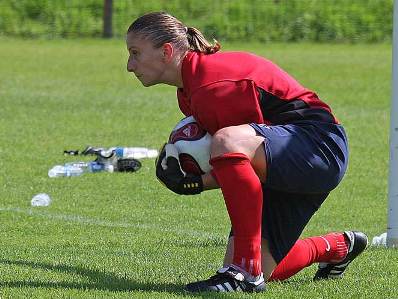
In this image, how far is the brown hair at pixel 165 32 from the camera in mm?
5832

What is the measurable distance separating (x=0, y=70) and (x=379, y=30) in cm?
1223

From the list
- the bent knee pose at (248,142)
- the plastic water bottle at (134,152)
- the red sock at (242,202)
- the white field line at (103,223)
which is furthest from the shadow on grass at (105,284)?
the plastic water bottle at (134,152)

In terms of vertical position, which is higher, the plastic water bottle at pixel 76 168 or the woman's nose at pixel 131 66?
the woman's nose at pixel 131 66

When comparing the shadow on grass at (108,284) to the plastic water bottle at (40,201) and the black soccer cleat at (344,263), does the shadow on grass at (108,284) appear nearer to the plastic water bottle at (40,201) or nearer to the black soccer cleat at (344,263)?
the black soccer cleat at (344,263)

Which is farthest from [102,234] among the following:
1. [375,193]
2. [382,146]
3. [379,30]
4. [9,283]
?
[379,30]

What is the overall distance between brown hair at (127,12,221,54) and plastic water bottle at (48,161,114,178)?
5911mm

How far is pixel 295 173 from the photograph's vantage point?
5.73 m

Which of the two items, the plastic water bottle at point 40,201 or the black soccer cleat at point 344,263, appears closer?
the black soccer cleat at point 344,263

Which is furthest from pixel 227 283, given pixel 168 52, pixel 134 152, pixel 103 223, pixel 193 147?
pixel 134 152

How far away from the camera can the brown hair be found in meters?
5.83

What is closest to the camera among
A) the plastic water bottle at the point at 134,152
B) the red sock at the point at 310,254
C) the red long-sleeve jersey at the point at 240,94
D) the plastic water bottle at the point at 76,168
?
the red long-sleeve jersey at the point at 240,94

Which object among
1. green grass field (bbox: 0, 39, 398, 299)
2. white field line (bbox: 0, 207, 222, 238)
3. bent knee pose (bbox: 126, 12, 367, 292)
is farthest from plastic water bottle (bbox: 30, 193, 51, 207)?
bent knee pose (bbox: 126, 12, 367, 292)

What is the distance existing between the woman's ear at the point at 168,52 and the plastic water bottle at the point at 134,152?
6.55 m

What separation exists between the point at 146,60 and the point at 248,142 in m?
0.70
